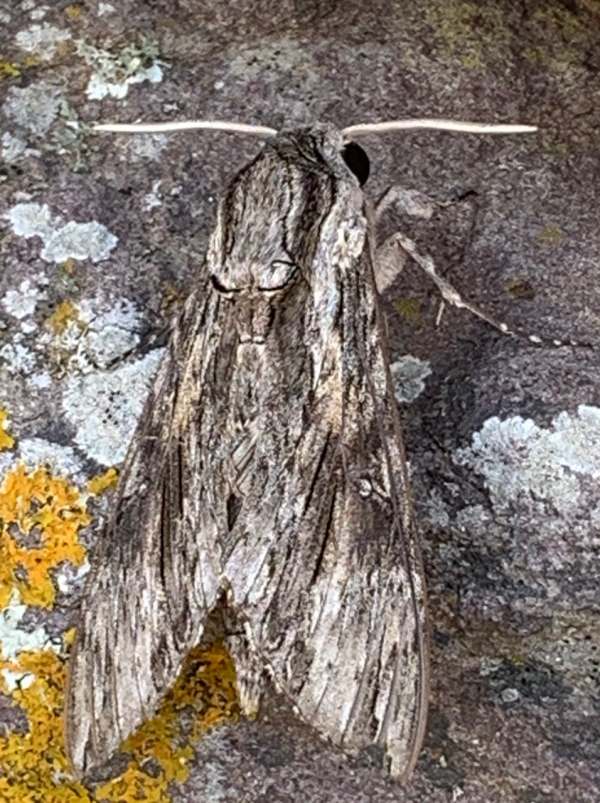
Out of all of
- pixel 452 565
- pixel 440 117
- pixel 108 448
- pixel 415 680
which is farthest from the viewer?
pixel 440 117

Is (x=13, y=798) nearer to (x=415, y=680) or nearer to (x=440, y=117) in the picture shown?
(x=415, y=680)

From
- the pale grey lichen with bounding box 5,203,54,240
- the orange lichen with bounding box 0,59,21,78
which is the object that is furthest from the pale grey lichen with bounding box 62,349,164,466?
the orange lichen with bounding box 0,59,21,78

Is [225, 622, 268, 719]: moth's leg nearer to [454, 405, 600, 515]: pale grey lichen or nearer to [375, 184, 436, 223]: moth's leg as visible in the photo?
[454, 405, 600, 515]: pale grey lichen

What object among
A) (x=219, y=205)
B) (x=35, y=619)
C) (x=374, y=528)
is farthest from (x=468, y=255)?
(x=35, y=619)

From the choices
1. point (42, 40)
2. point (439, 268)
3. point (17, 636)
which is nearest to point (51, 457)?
point (17, 636)

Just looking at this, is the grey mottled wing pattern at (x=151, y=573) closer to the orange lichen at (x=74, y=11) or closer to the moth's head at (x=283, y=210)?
the moth's head at (x=283, y=210)

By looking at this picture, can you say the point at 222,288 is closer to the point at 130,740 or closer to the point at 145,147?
the point at 145,147
